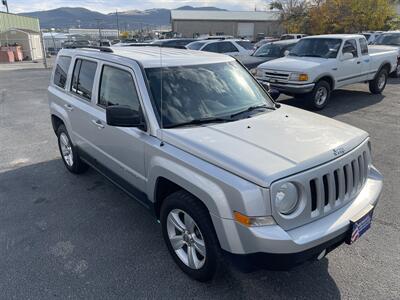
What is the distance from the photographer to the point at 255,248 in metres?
2.21

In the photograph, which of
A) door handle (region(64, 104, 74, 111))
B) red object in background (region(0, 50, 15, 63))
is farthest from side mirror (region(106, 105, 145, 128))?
red object in background (region(0, 50, 15, 63))

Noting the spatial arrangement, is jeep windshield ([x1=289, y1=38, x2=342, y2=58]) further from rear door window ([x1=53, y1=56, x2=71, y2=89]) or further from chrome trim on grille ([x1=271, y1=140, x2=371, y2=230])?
chrome trim on grille ([x1=271, y1=140, x2=371, y2=230])

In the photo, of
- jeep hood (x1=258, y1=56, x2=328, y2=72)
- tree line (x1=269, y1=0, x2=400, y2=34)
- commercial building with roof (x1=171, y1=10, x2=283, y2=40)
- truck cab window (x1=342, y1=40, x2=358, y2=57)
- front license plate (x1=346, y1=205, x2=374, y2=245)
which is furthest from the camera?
commercial building with roof (x1=171, y1=10, x2=283, y2=40)

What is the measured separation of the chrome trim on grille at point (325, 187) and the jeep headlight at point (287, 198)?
29mm

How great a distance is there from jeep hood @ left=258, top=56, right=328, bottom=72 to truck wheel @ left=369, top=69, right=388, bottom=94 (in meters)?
2.70

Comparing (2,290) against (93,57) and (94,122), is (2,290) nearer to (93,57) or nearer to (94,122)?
(94,122)

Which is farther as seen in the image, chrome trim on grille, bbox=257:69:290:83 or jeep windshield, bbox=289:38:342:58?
jeep windshield, bbox=289:38:342:58

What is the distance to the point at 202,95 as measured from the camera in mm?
3254

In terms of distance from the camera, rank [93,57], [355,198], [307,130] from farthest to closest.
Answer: [93,57]
[307,130]
[355,198]

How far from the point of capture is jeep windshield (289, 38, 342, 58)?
8.98 metres

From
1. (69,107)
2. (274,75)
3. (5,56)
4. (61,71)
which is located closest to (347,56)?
(274,75)

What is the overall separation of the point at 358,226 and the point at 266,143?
932 mm

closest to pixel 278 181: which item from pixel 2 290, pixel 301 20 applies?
pixel 2 290

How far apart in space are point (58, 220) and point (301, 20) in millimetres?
31570
